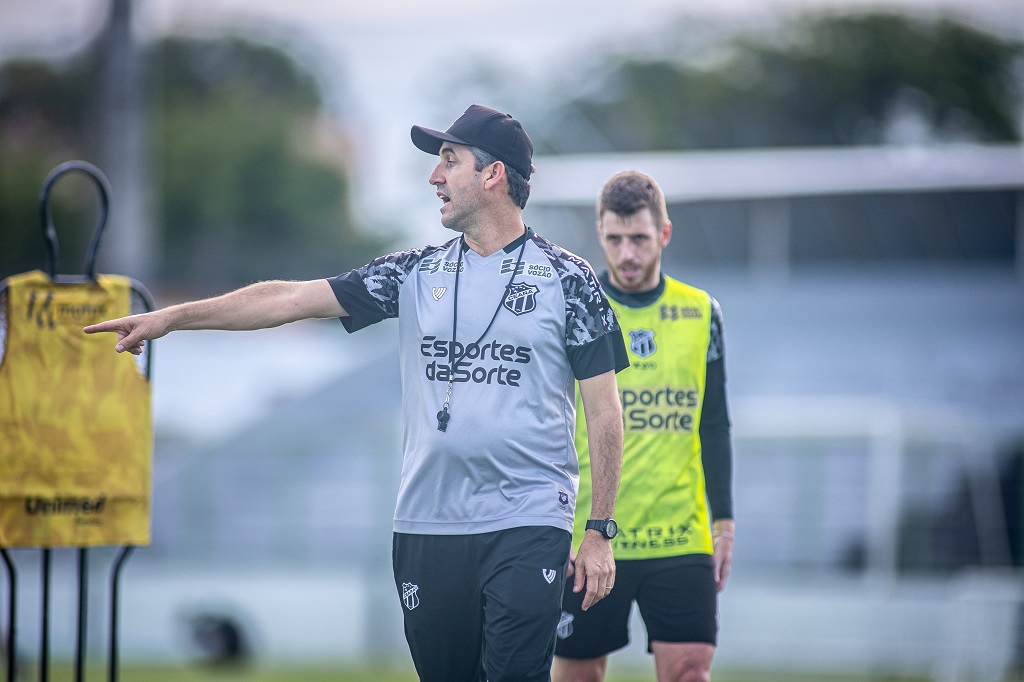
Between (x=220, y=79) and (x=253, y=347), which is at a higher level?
(x=220, y=79)

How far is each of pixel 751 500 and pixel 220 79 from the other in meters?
44.4

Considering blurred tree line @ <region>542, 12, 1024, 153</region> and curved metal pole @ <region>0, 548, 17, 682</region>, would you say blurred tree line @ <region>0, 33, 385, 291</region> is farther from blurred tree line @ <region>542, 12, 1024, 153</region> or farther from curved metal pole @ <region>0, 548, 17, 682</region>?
curved metal pole @ <region>0, 548, 17, 682</region>

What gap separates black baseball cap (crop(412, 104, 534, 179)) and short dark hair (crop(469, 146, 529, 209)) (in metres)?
0.02

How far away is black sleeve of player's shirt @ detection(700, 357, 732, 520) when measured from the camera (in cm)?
562

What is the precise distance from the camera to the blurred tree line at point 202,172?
45.0 m

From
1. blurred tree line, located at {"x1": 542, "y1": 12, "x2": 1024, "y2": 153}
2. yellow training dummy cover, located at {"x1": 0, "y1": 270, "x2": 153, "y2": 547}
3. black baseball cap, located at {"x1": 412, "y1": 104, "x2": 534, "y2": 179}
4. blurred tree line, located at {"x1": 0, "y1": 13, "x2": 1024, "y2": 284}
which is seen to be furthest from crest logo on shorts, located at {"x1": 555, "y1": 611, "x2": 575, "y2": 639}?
blurred tree line, located at {"x1": 542, "y1": 12, "x2": 1024, "y2": 153}

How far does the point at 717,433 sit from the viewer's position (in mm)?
5633

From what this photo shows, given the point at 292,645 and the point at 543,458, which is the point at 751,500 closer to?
the point at 292,645

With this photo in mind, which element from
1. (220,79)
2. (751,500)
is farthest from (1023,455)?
(220,79)

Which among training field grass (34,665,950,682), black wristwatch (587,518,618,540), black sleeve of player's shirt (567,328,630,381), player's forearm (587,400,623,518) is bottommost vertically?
training field grass (34,665,950,682)

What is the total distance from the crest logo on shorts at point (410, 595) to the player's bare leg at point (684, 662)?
1262 millimetres

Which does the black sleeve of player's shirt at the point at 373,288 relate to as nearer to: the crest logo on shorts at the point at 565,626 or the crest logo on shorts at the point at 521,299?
the crest logo on shorts at the point at 521,299

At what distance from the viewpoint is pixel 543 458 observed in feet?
14.8

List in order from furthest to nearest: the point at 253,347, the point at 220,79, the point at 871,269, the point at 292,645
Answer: the point at 220,79
the point at 253,347
the point at 871,269
the point at 292,645
